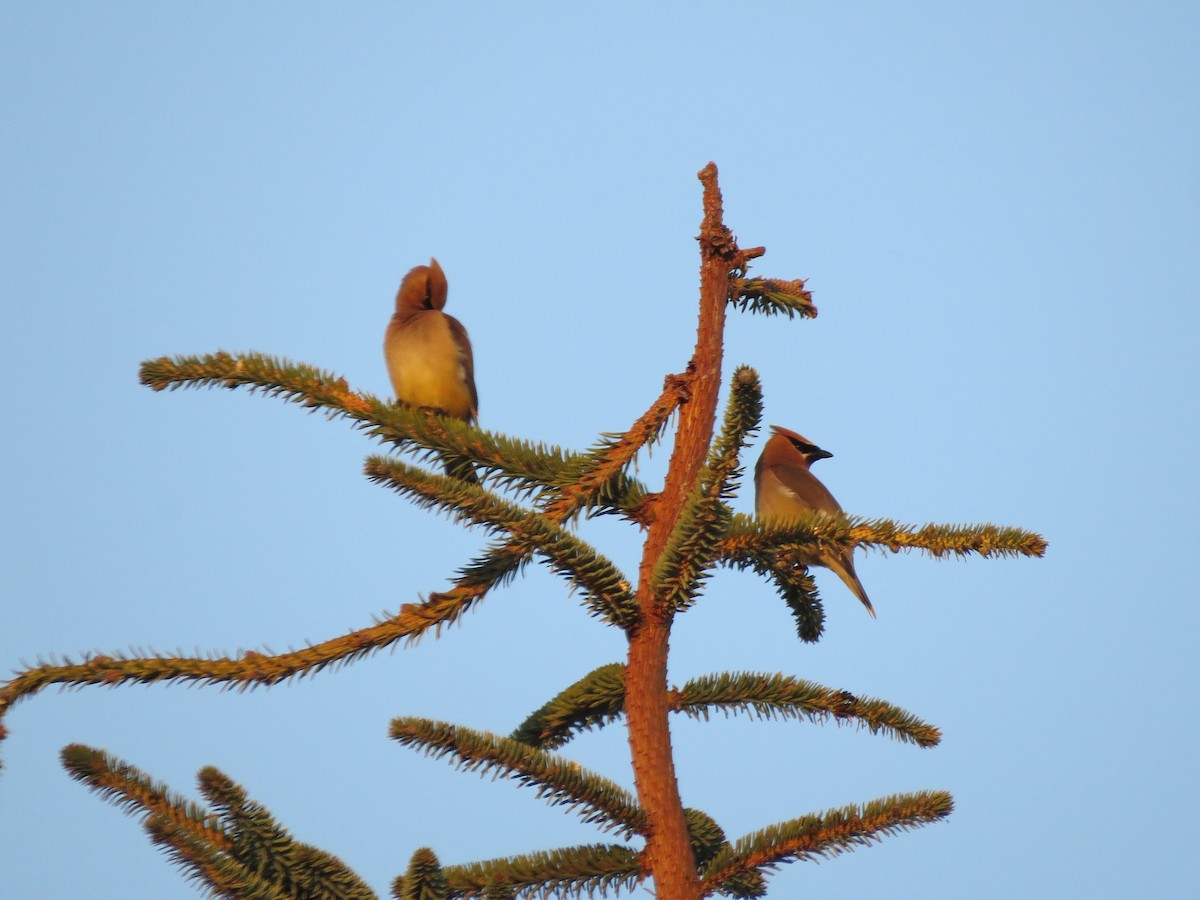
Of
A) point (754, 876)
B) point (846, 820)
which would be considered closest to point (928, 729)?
point (846, 820)

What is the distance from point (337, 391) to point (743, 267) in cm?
132

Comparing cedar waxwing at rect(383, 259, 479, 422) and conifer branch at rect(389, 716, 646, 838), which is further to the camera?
cedar waxwing at rect(383, 259, 479, 422)

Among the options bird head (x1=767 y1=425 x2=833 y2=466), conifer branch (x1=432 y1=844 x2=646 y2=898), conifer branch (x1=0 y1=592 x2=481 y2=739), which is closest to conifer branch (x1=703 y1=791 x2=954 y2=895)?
conifer branch (x1=432 y1=844 x2=646 y2=898)

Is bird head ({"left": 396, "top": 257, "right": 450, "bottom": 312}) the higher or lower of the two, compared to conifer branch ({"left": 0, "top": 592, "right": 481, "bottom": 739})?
higher

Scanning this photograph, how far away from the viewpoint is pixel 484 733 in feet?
9.96

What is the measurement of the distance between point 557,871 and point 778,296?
211cm

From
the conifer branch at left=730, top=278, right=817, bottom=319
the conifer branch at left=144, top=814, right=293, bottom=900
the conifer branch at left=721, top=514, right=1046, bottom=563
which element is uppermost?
the conifer branch at left=730, top=278, right=817, bottom=319

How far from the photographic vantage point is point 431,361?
24.8 ft

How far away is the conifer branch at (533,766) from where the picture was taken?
3.00m

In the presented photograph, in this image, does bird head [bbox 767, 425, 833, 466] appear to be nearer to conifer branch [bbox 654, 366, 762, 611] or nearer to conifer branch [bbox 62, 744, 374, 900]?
conifer branch [bbox 654, 366, 762, 611]

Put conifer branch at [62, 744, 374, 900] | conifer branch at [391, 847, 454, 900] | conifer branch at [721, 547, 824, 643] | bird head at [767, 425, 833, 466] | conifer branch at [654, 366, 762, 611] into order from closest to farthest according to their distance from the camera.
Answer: conifer branch at [391, 847, 454, 900], conifer branch at [62, 744, 374, 900], conifer branch at [654, 366, 762, 611], conifer branch at [721, 547, 824, 643], bird head at [767, 425, 833, 466]

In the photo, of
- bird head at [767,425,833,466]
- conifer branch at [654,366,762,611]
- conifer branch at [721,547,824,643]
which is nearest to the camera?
conifer branch at [654,366,762,611]

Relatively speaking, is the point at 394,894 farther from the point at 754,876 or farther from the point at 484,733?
the point at 754,876

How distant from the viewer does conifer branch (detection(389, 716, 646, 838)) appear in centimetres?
300
